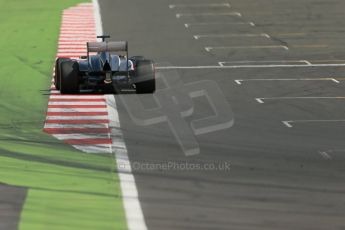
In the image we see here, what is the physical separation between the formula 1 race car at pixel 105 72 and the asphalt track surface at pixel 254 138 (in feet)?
2.55

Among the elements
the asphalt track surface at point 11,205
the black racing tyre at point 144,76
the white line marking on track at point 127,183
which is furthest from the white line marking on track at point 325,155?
the black racing tyre at point 144,76

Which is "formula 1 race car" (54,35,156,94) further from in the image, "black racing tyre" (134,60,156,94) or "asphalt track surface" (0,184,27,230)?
"asphalt track surface" (0,184,27,230)

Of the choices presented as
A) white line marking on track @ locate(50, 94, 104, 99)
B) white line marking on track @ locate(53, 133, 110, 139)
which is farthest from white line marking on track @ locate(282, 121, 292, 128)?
white line marking on track @ locate(50, 94, 104, 99)

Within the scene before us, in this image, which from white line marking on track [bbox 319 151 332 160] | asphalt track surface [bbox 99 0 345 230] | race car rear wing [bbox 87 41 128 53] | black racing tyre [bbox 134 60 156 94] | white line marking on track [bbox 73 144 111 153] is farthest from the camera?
A: black racing tyre [bbox 134 60 156 94]

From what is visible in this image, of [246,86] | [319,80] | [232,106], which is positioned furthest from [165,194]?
[319,80]

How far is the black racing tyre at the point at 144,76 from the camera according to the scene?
23.4 meters

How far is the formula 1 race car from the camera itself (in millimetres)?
22797

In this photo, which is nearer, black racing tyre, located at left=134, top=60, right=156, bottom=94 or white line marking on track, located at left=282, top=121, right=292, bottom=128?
white line marking on track, located at left=282, top=121, right=292, bottom=128

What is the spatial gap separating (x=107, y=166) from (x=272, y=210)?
4544mm

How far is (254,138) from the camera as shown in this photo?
19.4 meters

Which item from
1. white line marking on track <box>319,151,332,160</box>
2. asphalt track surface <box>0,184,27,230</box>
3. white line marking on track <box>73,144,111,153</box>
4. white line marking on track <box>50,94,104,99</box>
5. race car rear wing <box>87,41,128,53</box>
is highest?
race car rear wing <box>87,41,128,53</box>

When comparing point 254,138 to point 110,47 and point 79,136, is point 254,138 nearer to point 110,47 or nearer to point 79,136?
point 79,136

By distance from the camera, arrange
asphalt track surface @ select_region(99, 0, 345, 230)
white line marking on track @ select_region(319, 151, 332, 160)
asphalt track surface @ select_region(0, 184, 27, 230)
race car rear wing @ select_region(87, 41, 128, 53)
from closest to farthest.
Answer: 1. asphalt track surface @ select_region(0, 184, 27, 230)
2. asphalt track surface @ select_region(99, 0, 345, 230)
3. white line marking on track @ select_region(319, 151, 332, 160)
4. race car rear wing @ select_region(87, 41, 128, 53)

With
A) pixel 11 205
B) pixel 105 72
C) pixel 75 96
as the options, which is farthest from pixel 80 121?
pixel 11 205
